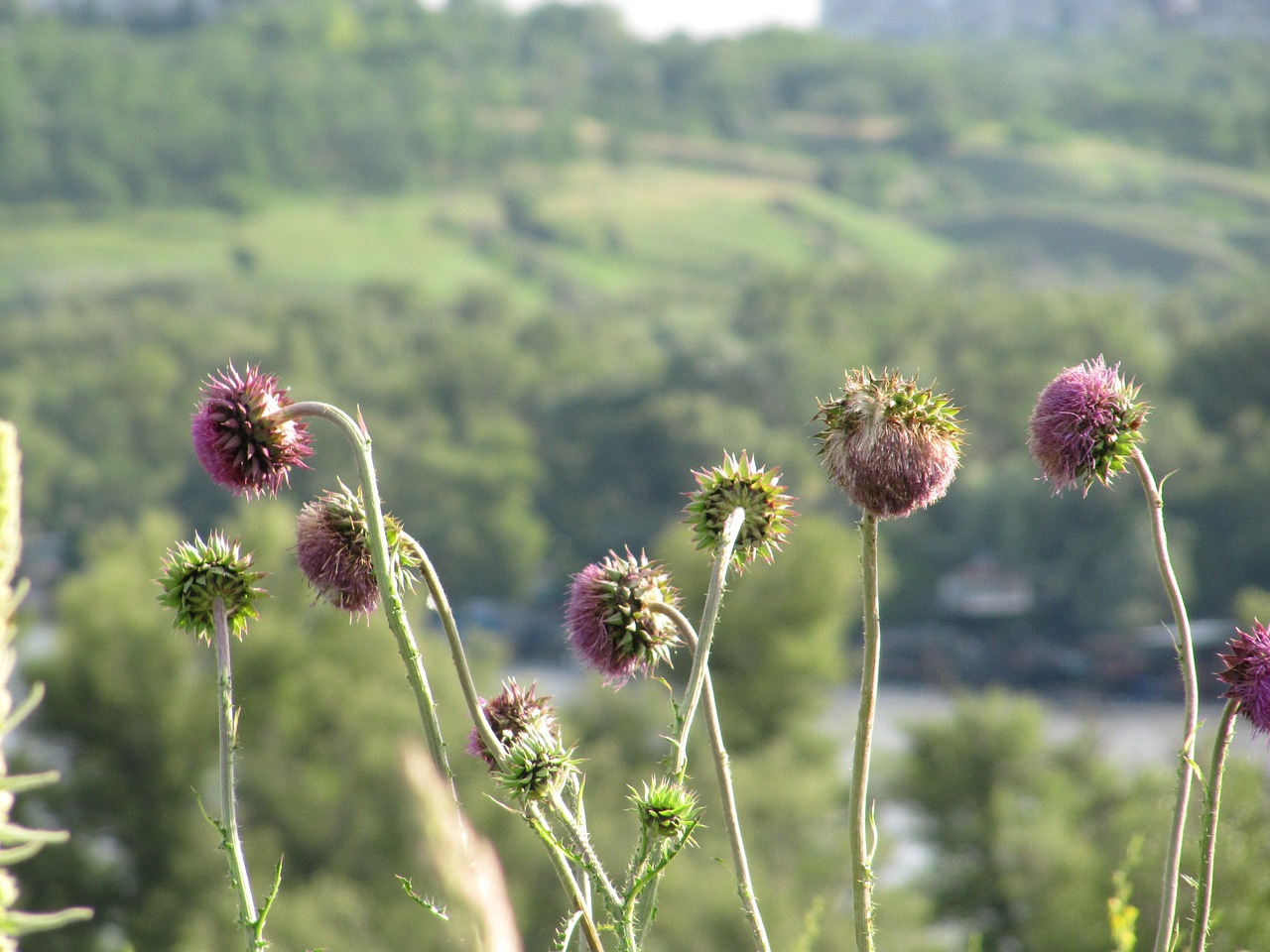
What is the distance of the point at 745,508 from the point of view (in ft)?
9.32

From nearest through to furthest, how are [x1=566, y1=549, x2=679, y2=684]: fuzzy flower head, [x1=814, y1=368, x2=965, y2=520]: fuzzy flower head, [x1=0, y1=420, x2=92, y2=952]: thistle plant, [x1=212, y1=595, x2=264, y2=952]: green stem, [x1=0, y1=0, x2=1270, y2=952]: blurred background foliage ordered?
[x1=0, y1=420, x2=92, y2=952]: thistle plant < [x1=212, y1=595, x2=264, y2=952]: green stem < [x1=814, y1=368, x2=965, y2=520]: fuzzy flower head < [x1=566, y1=549, x2=679, y2=684]: fuzzy flower head < [x1=0, y1=0, x2=1270, y2=952]: blurred background foliage

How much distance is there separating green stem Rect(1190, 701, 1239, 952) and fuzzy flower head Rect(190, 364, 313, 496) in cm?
163

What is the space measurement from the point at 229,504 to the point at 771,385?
35.5 metres

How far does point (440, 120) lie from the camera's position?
188875 mm

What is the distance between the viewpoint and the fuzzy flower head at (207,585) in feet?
8.59

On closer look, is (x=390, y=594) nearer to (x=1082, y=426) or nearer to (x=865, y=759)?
(x=865, y=759)

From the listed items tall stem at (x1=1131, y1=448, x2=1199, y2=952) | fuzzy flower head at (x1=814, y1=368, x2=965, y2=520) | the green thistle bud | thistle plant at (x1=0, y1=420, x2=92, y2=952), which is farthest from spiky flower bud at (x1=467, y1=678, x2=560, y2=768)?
thistle plant at (x1=0, y1=420, x2=92, y2=952)

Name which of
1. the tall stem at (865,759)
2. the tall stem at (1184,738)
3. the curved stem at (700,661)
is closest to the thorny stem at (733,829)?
the curved stem at (700,661)

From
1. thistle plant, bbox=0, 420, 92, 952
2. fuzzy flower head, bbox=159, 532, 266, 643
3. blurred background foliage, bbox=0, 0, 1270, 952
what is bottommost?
thistle plant, bbox=0, 420, 92, 952

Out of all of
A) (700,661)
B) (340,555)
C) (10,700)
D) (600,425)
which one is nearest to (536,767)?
(700,661)

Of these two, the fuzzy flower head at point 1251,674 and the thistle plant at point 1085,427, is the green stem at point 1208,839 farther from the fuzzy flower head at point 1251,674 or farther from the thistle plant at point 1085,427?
the thistle plant at point 1085,427

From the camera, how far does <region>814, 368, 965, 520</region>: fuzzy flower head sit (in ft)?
8.41

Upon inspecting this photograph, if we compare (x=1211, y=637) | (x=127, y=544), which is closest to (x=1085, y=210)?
(x=1211, y=637)

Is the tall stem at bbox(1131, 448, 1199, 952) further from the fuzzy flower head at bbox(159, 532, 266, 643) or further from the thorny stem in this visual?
the fuzzy flower head at bbox(159, 532, 266, 643)
